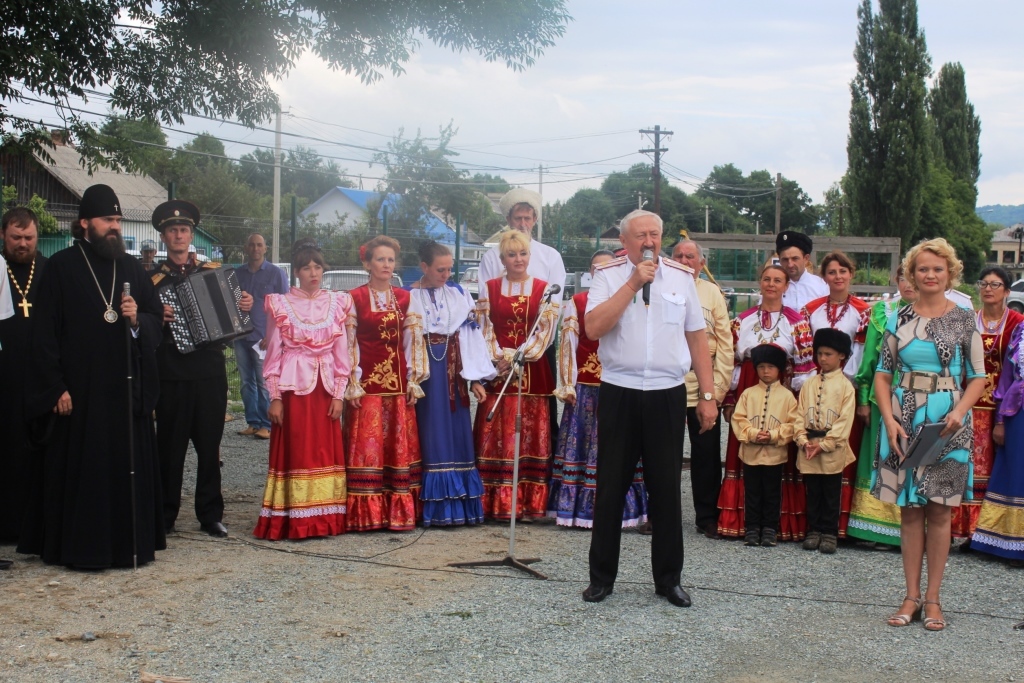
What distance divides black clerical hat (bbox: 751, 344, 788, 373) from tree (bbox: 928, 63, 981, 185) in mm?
52201

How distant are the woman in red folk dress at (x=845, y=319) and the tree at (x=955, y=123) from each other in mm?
51845

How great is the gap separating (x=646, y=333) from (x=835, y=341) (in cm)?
197

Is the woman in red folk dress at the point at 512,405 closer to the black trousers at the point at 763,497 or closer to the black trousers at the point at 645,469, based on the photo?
the black trousers at the point at 763,497

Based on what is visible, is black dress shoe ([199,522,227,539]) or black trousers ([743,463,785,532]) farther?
black trousers ([743,463,785,532])

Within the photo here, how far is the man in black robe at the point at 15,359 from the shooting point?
682 cm

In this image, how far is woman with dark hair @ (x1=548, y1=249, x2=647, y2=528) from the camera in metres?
7.41

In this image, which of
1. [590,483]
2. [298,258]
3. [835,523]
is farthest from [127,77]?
[835,523]

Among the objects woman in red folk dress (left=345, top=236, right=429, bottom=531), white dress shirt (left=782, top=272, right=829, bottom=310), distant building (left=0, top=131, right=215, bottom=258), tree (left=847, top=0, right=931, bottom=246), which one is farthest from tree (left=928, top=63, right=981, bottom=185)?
woman in red folk dress (left=345, top=236, right=429, bottom=531)

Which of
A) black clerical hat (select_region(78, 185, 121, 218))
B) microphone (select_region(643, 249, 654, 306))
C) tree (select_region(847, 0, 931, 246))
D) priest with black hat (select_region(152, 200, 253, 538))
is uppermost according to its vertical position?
tree (select_region(847, 0, 931, 246))

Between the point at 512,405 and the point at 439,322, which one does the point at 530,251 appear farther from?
the point at 512,405

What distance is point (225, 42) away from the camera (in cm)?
851

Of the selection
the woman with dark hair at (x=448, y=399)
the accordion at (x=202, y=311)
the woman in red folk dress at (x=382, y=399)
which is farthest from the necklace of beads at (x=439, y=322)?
the accordion at (x=202, y=311)

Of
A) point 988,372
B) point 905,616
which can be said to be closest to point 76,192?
point 988,372

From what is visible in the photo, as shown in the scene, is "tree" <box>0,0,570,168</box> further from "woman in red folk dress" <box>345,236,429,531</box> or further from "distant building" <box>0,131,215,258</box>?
"distant building" <box>0,131,215,258</box>
